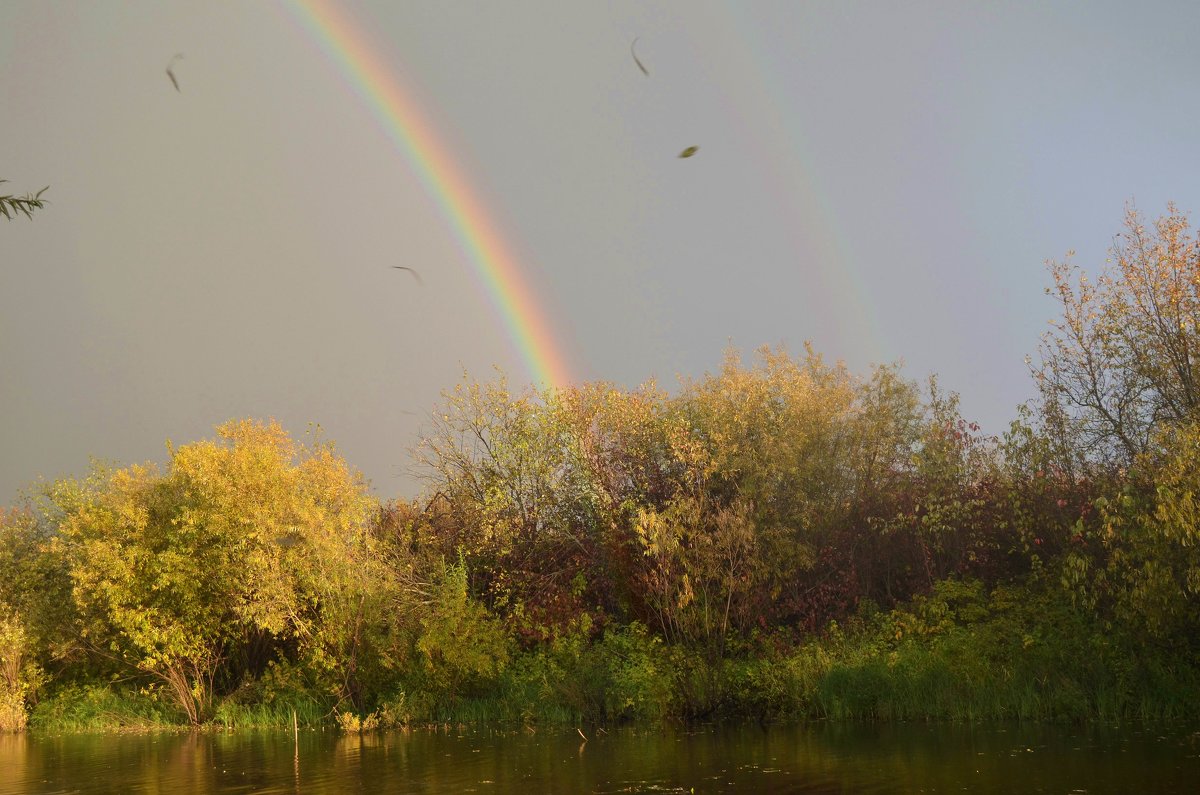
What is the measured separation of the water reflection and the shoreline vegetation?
2.78m

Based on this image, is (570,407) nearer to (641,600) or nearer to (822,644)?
(641,600)

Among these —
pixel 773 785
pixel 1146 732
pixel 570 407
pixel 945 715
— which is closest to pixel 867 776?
pixel 773 785

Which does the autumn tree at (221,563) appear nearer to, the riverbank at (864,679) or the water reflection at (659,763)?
the riverbank at (864,679)

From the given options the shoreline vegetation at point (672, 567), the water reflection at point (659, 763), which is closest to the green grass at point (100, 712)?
the shoreline vegetation at point (672, 567)

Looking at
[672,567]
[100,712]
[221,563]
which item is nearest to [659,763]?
[672,567]

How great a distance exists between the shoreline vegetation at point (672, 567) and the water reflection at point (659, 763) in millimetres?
2781

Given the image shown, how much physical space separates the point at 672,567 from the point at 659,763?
9.83 meters

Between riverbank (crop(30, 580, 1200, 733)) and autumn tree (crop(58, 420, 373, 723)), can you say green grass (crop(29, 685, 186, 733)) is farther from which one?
riverbank (crop(30, 580, 1200, 733))

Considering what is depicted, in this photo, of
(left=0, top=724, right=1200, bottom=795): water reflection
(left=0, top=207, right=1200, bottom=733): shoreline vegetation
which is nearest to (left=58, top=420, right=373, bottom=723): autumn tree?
(left=0, top=207, right=1200, bottom=733): shoreline vegetation

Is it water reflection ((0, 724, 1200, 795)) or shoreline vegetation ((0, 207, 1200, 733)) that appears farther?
shoreline vegetation ((0, 207, 1200, 733))

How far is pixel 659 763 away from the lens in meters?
22.8

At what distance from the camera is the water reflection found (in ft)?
61.8

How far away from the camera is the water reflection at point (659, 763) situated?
1884cm

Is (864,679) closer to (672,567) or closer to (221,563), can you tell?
(672,567)
